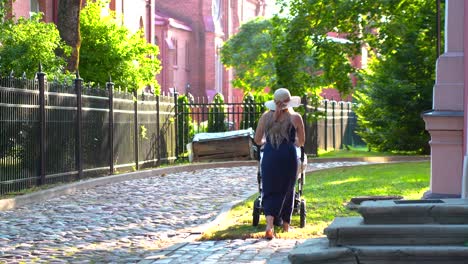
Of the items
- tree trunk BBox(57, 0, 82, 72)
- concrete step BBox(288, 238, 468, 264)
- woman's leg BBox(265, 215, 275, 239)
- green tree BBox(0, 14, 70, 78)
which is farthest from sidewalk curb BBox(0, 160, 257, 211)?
concrete step BBox(288, 238, 468, 264)

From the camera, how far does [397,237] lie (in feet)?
27.3

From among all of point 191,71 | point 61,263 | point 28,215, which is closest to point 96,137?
point 28,215

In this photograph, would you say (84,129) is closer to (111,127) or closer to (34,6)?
(111,127)

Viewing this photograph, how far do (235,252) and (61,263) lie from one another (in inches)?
65.2

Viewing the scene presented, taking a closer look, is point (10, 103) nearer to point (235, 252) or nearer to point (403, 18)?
point (235, 252)

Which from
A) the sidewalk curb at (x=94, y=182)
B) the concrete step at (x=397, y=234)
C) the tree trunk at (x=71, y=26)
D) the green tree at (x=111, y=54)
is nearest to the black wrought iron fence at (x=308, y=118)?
the green tree at (x=111, y=54)

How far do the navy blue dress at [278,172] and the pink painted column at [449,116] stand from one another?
2.01 meters

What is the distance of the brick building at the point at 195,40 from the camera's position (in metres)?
73.2

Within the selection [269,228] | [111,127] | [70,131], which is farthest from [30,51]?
[269,228]

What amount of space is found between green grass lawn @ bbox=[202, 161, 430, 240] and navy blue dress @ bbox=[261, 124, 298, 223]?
361mm

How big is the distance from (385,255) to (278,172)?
358 cm

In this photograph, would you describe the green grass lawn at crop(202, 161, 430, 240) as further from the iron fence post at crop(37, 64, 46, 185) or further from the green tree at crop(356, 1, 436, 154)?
the green tree at crop(356, 1, 436, 154)

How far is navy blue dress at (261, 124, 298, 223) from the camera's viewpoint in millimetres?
11477

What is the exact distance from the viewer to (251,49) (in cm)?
8031
